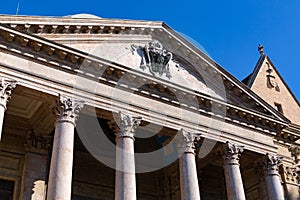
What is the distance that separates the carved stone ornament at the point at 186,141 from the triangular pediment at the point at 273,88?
29.8 ft

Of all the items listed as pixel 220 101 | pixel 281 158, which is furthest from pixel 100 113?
pixel 281 158

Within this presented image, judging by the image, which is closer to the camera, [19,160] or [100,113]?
[100,113]

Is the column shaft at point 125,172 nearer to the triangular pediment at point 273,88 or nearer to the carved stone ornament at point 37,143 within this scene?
the carved stone ornament at point 37,143

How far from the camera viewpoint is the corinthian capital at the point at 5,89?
13.8 metres

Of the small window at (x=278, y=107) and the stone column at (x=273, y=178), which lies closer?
the stone column at (x=273, y=178)

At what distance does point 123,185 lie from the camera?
14.7m

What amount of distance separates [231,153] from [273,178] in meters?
2.56

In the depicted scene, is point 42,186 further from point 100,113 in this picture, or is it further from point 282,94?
point 282,94

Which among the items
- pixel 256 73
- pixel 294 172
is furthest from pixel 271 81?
pixel 294 172

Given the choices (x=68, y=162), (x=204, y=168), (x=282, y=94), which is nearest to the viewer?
(x=68, y=162)

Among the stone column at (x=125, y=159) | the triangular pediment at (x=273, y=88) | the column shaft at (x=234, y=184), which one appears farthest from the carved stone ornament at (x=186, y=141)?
the triangular pediment at (x=273, y=88)

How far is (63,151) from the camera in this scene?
45.9 ft

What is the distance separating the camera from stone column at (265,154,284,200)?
61.7 ft

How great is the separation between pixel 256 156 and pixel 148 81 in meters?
6.69
